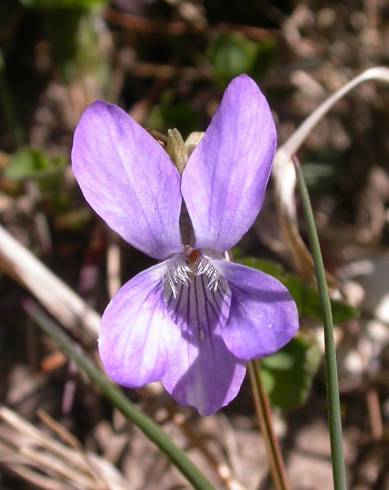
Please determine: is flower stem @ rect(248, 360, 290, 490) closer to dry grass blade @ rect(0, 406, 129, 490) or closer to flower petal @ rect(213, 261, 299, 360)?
flower petal @ rect(213, 261, 299, 360)

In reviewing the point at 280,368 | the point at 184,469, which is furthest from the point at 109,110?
the point at 280,368

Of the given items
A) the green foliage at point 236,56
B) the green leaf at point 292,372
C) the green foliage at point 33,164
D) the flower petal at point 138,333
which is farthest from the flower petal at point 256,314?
the green foliage at point 236,56

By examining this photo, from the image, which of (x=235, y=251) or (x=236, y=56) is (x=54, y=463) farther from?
(x=236, y=56)

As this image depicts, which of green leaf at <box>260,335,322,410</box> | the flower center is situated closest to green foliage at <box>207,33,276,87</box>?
green leaf at <box>260,335,322,410</box>

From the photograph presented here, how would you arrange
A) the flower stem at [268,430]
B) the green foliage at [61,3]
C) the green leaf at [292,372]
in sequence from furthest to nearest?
the green foliage at [61,3], the green leaf at [292,372], the flower stem at [268,430]

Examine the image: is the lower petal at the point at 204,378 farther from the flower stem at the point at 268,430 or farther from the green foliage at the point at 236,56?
the green foliage at the point at 236,56

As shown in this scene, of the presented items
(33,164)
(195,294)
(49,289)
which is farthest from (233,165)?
(33,164)
